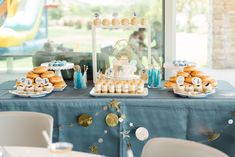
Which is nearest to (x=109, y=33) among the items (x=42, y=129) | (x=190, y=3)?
(x=190, y=3)

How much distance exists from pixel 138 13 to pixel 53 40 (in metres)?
0.70

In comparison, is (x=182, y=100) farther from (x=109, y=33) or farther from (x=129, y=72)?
(x=109, y=33)

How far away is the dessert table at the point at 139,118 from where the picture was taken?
2.08 m

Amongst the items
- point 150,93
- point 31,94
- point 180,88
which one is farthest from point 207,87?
point 31,94

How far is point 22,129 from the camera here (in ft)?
5.56

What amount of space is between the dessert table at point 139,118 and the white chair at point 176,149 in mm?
770

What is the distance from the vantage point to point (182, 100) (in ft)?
6.86

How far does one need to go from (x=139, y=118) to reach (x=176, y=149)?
2.73ft

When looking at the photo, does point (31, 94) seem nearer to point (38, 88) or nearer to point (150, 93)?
point (38, 88)

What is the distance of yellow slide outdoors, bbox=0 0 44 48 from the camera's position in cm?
278

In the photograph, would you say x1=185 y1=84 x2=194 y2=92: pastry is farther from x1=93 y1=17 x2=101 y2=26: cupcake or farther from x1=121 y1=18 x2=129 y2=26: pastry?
x1=93 y1=17 x2=101 y2=26: cupcake

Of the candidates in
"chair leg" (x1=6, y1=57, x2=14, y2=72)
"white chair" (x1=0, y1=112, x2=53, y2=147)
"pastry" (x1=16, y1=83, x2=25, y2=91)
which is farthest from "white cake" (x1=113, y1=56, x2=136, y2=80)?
"chair leg" (x1=6, y1=57, x2=14, y2=72)

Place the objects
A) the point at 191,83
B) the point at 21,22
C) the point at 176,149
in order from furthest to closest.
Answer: the point at 21,22 → the point at 191,83 → the point at 176,149

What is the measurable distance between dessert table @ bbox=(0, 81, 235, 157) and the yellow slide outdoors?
78cm
